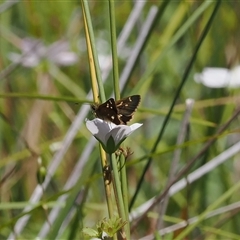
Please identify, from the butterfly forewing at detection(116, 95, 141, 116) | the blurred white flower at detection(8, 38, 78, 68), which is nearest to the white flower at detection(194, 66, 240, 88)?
the blurred white flower at detection(8, 38, 78, 68)

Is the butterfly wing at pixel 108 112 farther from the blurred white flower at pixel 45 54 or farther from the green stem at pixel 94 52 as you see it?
the blurred white flower at pixel 45 54

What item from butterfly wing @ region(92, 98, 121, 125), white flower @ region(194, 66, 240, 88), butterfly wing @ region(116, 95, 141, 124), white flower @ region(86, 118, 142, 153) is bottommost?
white flower @ region(86, 118, 142, 153)

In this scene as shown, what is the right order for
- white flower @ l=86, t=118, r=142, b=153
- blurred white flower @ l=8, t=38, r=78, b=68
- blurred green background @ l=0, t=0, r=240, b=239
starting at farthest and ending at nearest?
blurred white flower @ l=8, t=38, r=78, b=68 < blurred green background @ l=0, t=0, r=240, b=239 < white flower @ l=86, t=118, r=142, b=153

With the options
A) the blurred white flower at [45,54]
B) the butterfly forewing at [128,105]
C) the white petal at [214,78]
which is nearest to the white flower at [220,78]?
the white petal at [214,78]

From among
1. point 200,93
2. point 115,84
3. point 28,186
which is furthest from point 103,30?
point 115,84

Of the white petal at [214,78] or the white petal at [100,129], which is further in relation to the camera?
the white petal at [214,78]

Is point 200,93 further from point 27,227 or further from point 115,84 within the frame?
point 115,84

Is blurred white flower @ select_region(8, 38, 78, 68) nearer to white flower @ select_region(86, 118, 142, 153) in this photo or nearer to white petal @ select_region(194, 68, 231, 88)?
white petal @ select_region(194, 68, 231, 88)
